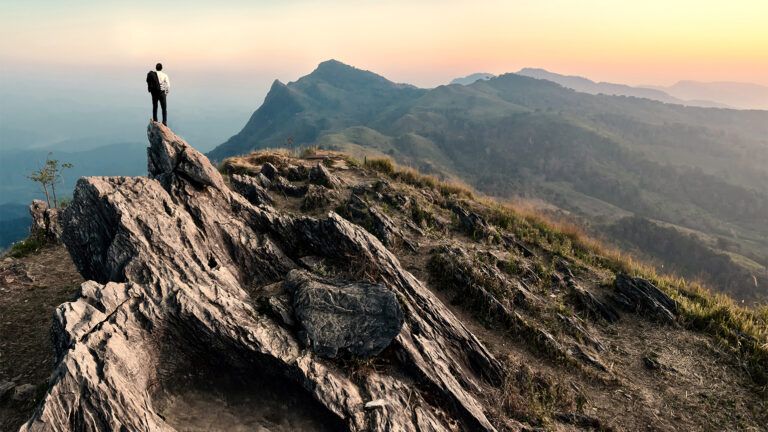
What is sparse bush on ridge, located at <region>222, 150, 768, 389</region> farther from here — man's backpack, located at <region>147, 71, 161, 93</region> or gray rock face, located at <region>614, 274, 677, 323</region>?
man's backpack, located at <region>147, 71, 161, 93</region>

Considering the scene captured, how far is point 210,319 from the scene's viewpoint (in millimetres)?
10398

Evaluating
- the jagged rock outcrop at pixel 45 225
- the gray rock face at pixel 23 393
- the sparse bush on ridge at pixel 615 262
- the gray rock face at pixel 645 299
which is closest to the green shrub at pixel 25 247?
the jagged rock outcrop at pixel 45 225

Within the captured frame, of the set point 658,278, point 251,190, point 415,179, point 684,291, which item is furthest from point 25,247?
point 684,291

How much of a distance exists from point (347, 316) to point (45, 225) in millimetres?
21360

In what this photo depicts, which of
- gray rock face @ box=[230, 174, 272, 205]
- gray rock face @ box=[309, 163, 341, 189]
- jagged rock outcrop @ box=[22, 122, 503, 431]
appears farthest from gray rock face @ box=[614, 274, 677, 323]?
gray rock face @ box=[230, 174, 272, 205]

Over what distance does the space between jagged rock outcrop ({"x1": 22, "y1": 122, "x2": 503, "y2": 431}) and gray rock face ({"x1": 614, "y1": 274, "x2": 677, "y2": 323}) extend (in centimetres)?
1029

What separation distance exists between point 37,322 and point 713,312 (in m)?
29.6

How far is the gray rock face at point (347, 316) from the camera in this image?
10859 millimetres

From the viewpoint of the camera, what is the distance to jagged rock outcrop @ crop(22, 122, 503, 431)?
28.0ft

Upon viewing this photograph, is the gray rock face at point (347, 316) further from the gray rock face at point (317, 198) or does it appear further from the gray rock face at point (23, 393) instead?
the gray rock face at point (317, 198)

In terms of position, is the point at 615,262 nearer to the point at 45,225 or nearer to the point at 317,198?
the point at 317,198

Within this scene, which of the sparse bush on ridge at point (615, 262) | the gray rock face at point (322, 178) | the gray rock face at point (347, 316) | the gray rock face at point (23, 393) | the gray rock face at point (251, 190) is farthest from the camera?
the gray rock face at point (322, 178)

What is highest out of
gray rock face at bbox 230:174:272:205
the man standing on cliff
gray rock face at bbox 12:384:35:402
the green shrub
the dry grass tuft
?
the man standing on cliff

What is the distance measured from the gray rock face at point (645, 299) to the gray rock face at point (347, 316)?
1447 cm
